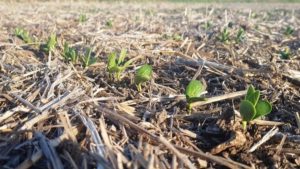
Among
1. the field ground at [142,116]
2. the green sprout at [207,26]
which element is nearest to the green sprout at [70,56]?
the field ground at [142,116]

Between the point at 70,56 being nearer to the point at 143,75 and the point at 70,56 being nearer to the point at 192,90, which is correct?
the point at 143,75

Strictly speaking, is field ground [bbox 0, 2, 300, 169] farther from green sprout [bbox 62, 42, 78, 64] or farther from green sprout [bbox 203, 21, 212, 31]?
green sprout [bbox 203, 21, 212, 31]

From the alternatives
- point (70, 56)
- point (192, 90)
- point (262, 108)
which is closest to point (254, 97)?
point (262, 108)

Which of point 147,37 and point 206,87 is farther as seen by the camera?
point 147,37

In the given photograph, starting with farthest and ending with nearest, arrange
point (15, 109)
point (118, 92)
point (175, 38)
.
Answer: point (175, 38) → point (118, 92) → point (15, 109)

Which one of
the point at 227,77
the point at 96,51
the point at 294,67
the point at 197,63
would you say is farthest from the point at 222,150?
the point at 96,51

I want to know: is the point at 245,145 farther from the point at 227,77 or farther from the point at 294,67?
the point at 294,67

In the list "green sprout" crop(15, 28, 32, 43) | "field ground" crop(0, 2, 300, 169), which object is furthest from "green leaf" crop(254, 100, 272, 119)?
"green sprout" crop(15, 28, 32, 43)
